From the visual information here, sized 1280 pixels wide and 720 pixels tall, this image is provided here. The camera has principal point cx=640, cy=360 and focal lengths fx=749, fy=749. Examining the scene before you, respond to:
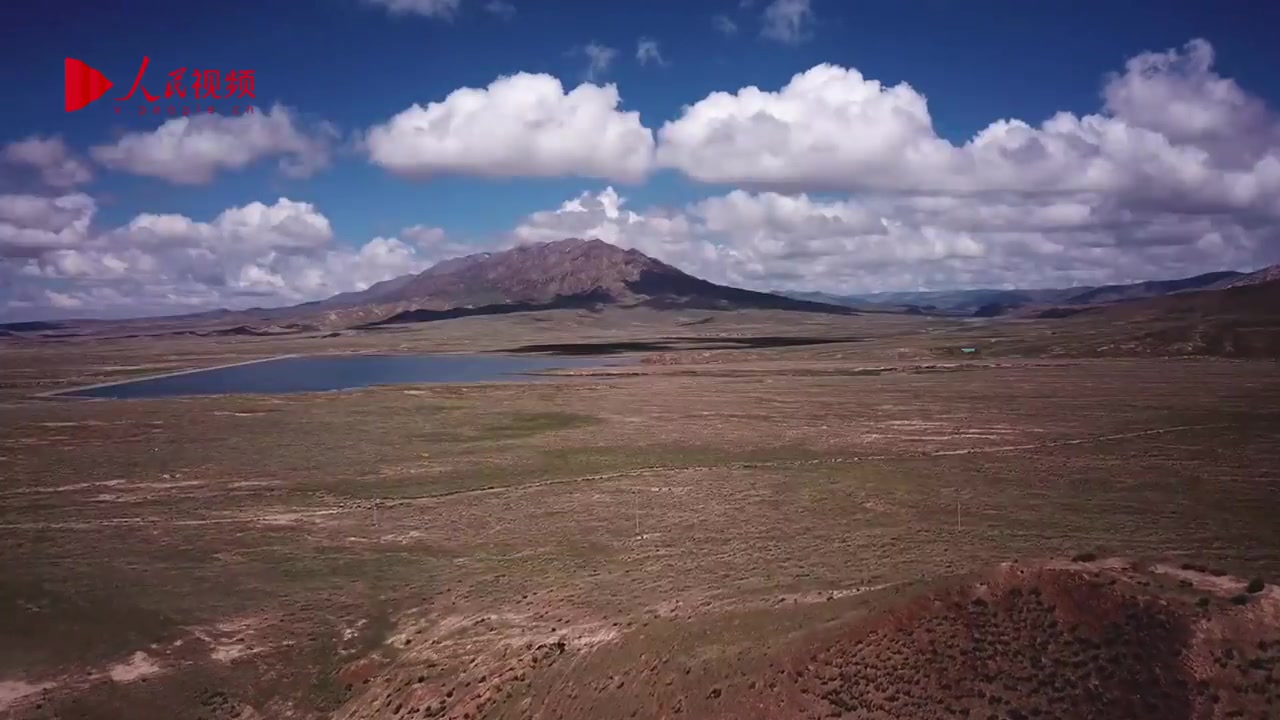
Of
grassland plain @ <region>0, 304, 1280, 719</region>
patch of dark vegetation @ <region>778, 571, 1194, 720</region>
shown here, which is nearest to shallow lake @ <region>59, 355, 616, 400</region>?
grassland plain @ <region>0, 304, 1280, 719</region>

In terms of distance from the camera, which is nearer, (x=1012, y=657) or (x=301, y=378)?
(x=1012, y=657)

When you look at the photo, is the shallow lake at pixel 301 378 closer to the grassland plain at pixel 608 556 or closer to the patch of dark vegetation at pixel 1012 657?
the grassland plain at pixel 608 556

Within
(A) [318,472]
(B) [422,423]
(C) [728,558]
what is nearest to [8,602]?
(A) [318,472]

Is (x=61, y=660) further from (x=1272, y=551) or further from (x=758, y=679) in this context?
(x=1272, y=551)

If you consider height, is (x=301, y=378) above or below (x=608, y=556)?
above

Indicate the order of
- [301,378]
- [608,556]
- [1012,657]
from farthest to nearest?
[301,378] < [608,556] < [1012,657]

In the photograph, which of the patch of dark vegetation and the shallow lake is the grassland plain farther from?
the shallow lake

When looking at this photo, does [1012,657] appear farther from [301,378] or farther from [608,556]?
[301,378]

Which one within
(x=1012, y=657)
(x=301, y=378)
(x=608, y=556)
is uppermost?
(x=301, y=378)

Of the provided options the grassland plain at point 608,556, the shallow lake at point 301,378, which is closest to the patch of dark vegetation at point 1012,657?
the grassland plain at point 608,556

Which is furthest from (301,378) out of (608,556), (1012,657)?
(1012,657)
